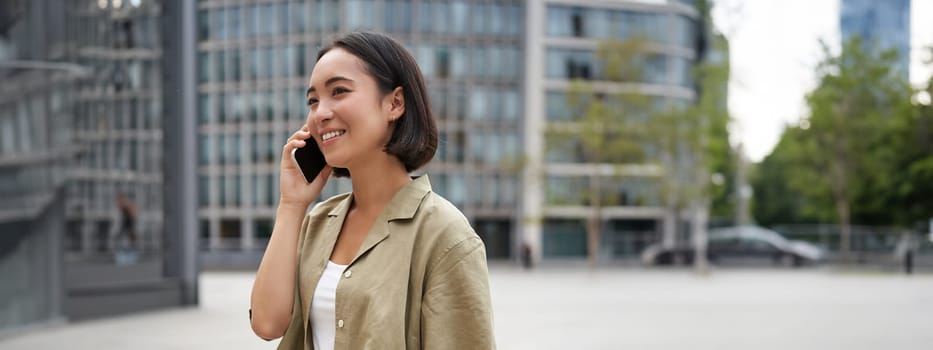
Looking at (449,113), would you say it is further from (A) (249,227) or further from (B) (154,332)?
(B) (154,332)

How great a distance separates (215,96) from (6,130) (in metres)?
45.7

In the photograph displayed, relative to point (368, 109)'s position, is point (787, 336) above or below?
below

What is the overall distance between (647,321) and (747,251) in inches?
1035

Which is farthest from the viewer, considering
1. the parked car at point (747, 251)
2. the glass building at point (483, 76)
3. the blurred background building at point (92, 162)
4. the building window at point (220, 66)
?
the building window at point (220, 66)

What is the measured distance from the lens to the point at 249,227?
57.8 metres

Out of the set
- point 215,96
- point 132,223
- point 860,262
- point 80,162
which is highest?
point 215,96

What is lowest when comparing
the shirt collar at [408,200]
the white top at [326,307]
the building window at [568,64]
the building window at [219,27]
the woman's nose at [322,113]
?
the white top at [326,307]

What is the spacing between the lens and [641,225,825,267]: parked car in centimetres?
4003

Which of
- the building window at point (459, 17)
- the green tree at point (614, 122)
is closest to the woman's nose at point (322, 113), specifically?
the green tree at point (614, 122)

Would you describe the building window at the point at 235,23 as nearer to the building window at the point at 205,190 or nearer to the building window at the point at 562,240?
the building window at the point at 205,190

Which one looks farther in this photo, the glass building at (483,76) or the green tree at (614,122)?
the glass building at (483,76)

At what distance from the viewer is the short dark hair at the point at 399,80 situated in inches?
84.7

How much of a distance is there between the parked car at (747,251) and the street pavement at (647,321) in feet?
43.1

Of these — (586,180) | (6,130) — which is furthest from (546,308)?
(586,180)
